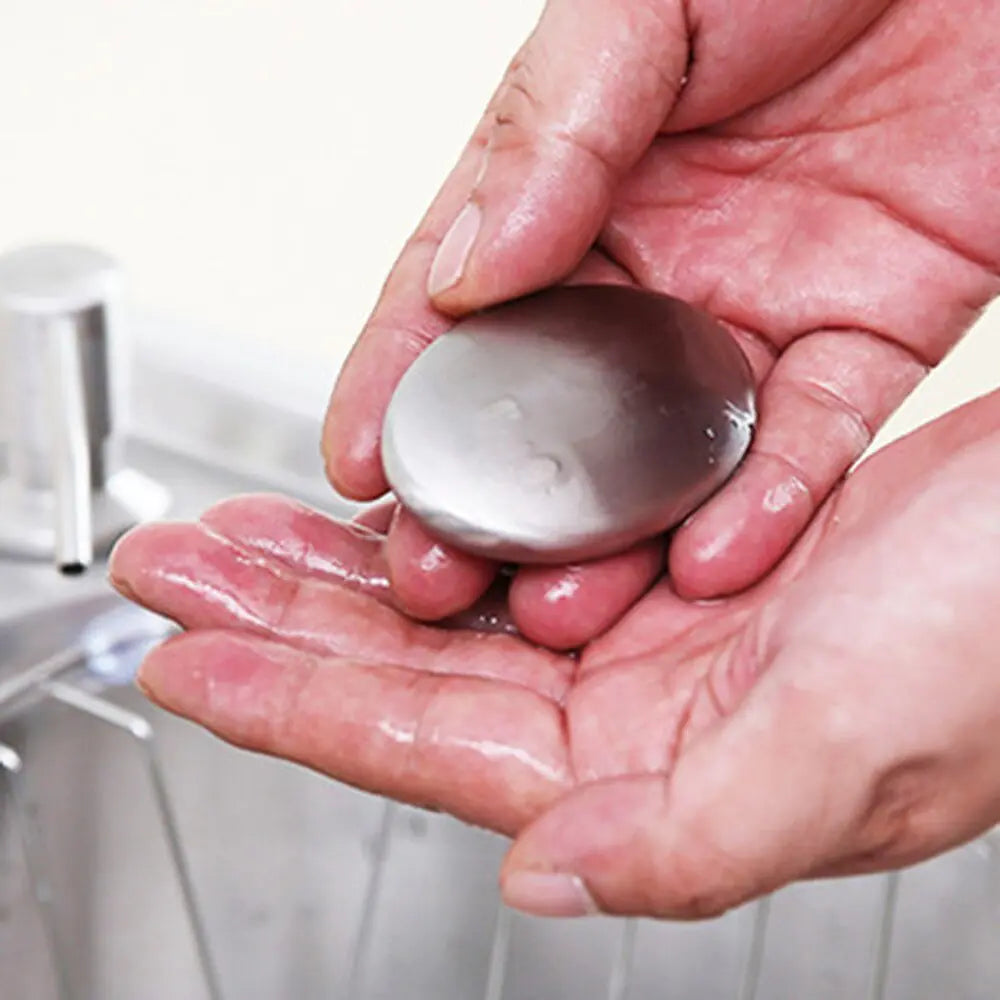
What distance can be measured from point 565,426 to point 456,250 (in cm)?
9

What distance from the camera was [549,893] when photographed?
1.40 ft

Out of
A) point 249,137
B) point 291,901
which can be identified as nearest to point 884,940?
point 291,901

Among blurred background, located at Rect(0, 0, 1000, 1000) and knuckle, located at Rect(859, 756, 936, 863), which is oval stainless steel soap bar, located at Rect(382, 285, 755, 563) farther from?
blurred background, located at Rect(0, 0, 1000, 1000)

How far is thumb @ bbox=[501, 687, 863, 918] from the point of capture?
420 millimetres

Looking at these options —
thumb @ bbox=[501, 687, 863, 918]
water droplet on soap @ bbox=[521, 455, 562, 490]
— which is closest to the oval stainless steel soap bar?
water droplet on soap @ bbox=[521, 455, 562, 490]

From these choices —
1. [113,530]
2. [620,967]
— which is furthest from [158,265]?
[620,967]

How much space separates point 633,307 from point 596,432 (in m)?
A: 0.08

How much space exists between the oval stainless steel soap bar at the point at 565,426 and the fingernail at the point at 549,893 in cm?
15

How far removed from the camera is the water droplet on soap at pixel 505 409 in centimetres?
58

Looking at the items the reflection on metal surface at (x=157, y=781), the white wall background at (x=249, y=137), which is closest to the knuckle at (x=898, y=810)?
the reflection on metal surface at (x=157, y=781)

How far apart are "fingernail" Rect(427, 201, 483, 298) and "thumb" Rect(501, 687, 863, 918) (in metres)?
→ 0.25

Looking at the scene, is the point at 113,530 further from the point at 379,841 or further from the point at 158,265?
the point at 158,265

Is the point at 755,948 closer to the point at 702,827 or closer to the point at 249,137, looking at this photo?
the point at 702,827

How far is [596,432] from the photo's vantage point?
58 centimetres
